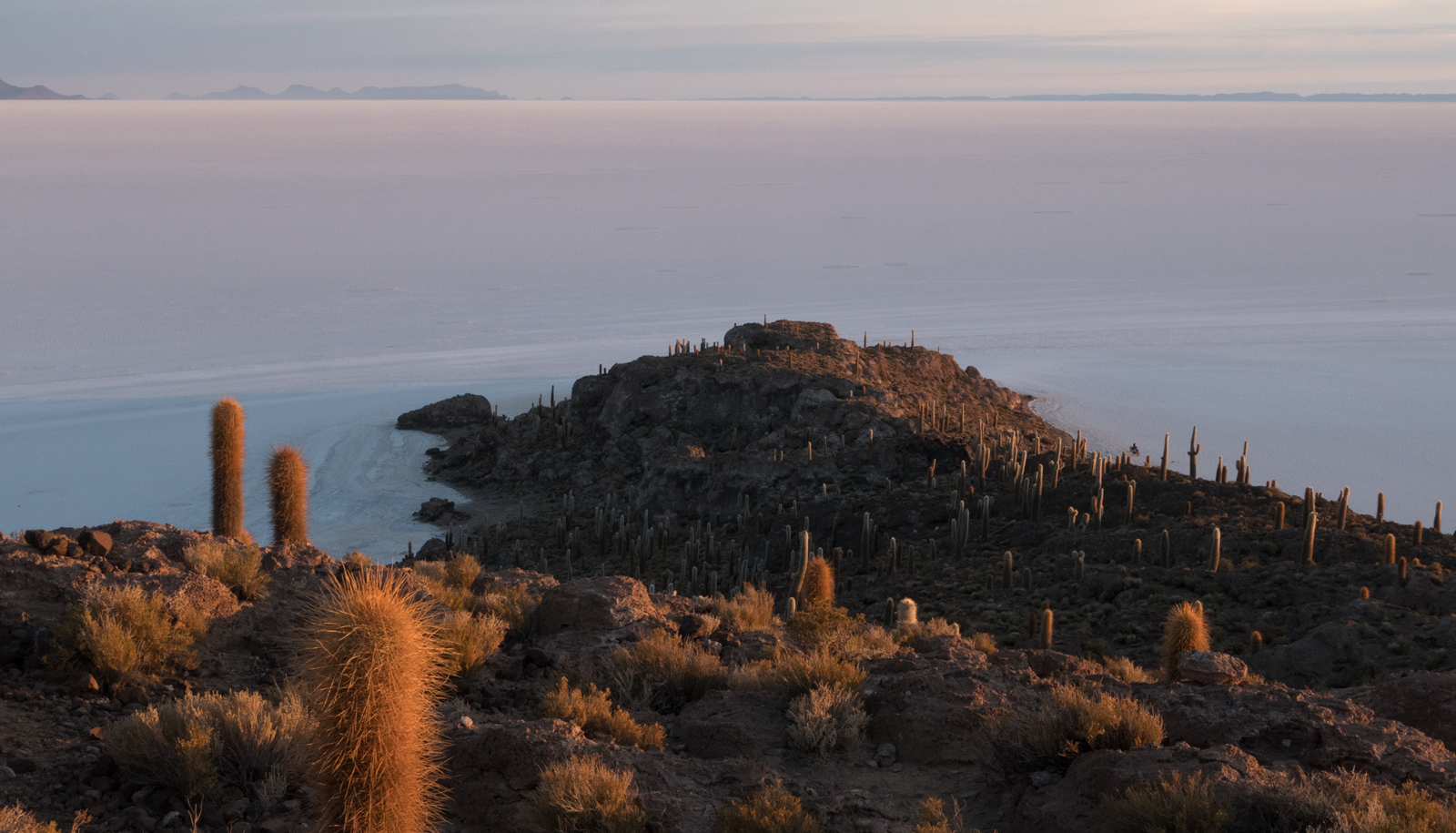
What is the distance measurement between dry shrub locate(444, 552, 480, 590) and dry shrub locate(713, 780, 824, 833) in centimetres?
597

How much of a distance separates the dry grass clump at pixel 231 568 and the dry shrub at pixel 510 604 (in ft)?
6.25

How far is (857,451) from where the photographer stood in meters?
27.7

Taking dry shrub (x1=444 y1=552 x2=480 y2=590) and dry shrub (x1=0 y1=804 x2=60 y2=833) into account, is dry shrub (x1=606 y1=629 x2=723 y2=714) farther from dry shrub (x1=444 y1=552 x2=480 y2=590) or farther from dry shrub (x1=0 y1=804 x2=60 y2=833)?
dry shrub (x1=0 y1=804 x2=60 y2=833)

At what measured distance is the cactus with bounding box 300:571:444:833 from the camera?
18.6ft

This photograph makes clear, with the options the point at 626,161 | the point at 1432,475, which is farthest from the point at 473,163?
the point at 1432,475

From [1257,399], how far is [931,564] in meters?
31.2

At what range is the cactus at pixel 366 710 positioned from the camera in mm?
5676

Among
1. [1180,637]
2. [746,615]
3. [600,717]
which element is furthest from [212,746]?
[1180,637]

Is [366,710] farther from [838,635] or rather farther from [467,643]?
[838,635]

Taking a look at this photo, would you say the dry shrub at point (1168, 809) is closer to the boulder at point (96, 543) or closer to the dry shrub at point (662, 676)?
the dry shrub at point (662, 676)

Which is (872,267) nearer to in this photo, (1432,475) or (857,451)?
(1432,475)

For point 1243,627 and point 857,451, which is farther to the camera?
point 857,451

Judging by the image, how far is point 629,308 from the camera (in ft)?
220

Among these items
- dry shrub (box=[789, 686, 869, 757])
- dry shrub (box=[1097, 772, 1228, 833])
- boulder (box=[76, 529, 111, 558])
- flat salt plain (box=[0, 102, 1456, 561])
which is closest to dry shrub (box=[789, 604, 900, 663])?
dry shrub (box=[789, 686, 869, 757])
